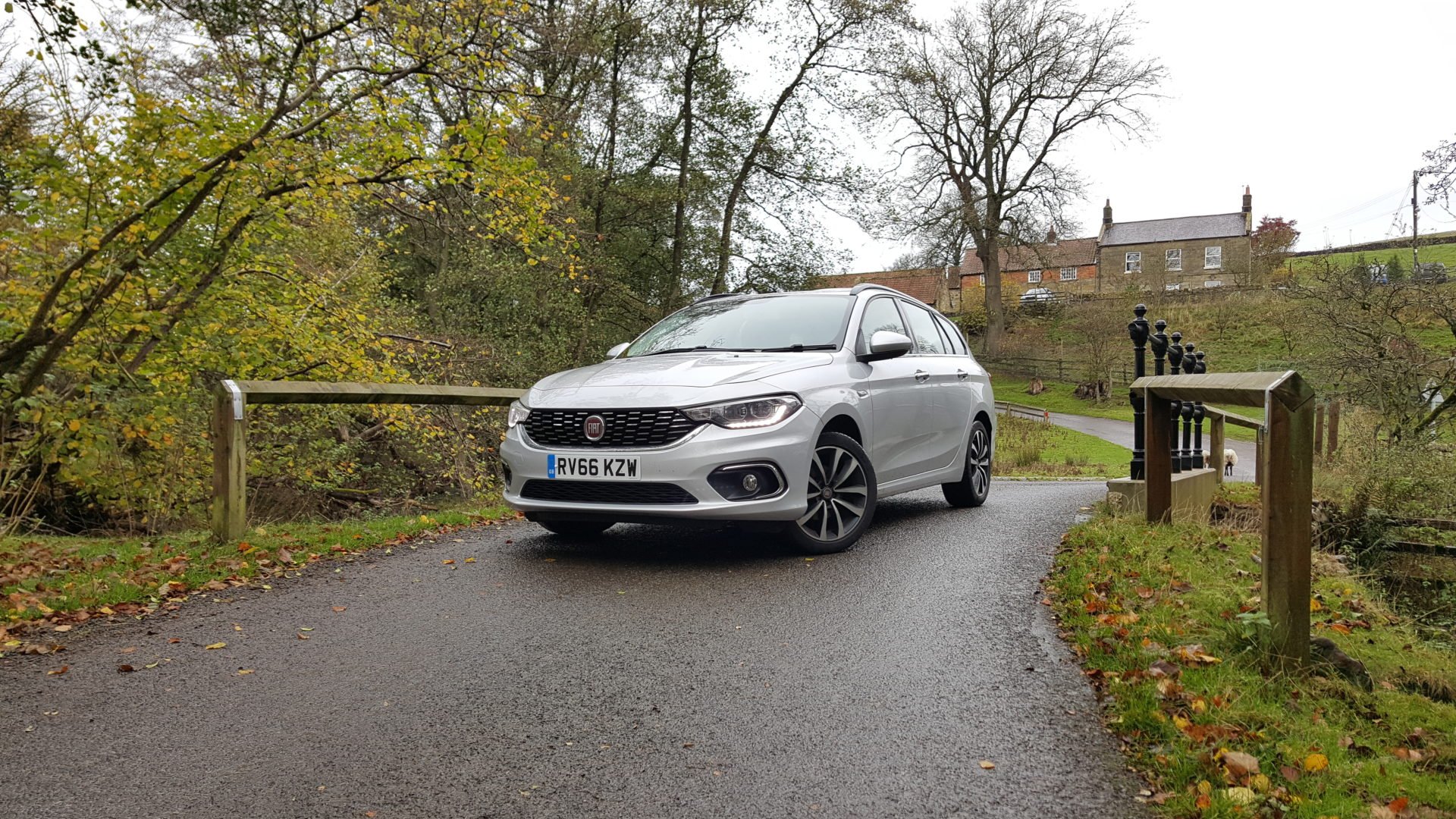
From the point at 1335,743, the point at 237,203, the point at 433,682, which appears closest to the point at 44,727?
the point at 433,682

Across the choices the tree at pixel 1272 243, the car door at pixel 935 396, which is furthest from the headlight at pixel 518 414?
the tree at pixel 1272 243

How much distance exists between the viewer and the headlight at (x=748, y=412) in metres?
5.28

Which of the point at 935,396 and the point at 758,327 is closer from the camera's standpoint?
the point at 758,327

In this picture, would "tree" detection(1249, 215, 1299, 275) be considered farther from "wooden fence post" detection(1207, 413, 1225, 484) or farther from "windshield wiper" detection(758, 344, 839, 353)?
"windshield wiper" detection(758, 344, 839, 353)

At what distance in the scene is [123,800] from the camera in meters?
2.59

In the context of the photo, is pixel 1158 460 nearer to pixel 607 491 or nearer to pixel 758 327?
pixel 758 327

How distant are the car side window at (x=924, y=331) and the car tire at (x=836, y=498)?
6.63ft

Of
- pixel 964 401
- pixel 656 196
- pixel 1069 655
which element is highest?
pixel 656 196

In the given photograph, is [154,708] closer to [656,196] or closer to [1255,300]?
[656,196]

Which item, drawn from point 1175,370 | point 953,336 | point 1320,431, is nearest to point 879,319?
Result: point 953,336

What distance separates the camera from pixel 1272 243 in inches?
2363

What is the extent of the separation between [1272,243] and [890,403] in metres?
64.3

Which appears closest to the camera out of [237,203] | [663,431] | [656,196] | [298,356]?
[663,431]

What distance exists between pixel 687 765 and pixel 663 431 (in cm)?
266
